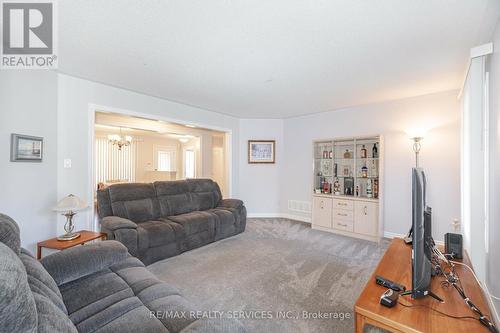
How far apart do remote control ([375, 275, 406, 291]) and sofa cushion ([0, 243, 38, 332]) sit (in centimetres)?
152

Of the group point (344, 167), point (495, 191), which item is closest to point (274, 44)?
point (495, 191)

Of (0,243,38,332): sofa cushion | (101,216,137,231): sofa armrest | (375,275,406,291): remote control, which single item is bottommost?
(101,216,137,231): sofa armrest

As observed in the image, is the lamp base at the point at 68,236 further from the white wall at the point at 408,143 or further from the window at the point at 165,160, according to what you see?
the window at the point at 165,160

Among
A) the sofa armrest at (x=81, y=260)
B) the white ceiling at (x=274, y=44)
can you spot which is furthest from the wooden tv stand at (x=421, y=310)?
the white ceiling at (x=274, y=44)

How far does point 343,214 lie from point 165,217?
10.4 ft

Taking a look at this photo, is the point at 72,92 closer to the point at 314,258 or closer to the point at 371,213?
the point at 314,258

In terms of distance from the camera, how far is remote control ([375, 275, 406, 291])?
1.21m

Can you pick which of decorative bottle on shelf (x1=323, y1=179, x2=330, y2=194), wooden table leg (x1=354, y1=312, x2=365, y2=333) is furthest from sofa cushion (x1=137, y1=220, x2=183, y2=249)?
decorative bottle on shelf (x1=323, y1=179, x2=330, y2=194)

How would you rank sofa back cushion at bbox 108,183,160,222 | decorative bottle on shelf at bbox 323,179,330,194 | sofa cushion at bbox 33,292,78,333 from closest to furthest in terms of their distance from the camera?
sofa cushion at bbox 33,292,78,333
sofa back cushion at bbox 108,183,160,222
decorative bottle on shelf at bbox 323,179,330,194

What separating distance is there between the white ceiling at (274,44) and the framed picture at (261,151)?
2.03 metres

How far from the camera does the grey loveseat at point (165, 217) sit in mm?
2721

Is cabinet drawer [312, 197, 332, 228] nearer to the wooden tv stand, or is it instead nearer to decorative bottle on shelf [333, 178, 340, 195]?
decorative bottle on shelf [333, 178, 340, 195]

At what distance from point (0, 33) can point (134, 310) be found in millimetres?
2611

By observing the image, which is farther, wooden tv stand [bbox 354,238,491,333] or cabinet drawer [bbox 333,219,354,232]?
cabinet drawer [bbox 333,219,354,232]
